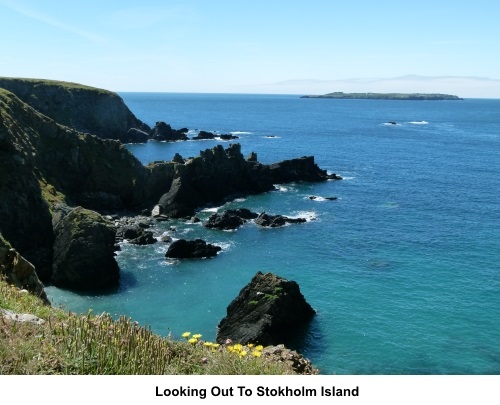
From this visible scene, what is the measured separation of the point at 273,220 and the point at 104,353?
61.7 m

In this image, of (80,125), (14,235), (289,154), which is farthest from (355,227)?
(80,125)

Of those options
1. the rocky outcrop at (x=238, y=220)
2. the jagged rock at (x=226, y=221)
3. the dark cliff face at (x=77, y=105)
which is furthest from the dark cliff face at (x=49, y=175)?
the dark cliff face at (x=77, y=105)

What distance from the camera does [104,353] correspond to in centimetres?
1002

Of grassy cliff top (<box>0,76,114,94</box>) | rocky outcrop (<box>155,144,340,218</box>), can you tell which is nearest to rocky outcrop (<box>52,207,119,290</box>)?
rocky outcrop (<box>155,144,340,218</box>)

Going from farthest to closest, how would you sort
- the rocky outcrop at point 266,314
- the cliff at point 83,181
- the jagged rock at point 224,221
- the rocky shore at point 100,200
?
1. the jagged rock at point 224,221
2. the cliff at point 83,181
3. the rocky shore at point 100,200
4. the rocky outcrop at point 266,314

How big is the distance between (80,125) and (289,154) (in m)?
65.1

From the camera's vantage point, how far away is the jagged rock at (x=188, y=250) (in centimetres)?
5812

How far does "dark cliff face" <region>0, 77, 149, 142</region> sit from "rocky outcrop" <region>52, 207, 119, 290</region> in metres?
104

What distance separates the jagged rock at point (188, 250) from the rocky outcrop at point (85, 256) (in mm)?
8042

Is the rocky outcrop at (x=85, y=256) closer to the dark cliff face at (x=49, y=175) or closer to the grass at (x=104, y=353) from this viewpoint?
the dark cliff face at (x=49, y=175)

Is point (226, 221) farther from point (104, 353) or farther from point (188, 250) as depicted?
point (104, 353)

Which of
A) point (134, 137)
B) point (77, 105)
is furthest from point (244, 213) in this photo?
point (77, 105)

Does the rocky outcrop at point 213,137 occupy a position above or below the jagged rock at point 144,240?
above

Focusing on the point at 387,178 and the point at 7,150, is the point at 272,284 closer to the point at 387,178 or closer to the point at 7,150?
the point at 7,150
